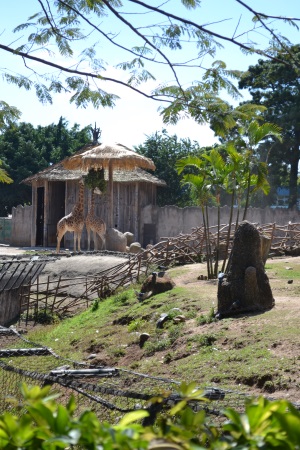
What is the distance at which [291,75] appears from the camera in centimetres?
3397

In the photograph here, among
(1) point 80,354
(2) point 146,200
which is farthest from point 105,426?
(2) point 146,200

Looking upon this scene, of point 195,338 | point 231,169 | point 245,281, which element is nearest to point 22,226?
point 231,169

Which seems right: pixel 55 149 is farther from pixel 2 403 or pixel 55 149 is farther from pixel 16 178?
pixel 2 403

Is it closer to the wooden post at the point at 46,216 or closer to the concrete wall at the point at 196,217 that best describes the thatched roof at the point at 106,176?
the wooden post at the point at 46,216

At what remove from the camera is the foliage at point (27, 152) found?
43156mm

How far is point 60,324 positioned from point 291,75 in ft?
69.2

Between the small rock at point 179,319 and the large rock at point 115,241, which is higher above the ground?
the large rock at point 115,241

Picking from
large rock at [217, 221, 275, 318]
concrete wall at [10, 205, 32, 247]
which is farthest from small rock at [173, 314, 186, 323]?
concrete wall at [10, 205, 32, 247]

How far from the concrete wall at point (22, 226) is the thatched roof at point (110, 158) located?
21.4ft

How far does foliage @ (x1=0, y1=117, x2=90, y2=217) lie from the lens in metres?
43.2

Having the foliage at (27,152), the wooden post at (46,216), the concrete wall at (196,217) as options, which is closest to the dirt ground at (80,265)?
the concrete wall at (196,217)

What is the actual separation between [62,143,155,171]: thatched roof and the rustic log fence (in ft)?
18.8

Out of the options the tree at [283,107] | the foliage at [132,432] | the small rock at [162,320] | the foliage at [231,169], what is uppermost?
the tree at [283,107]

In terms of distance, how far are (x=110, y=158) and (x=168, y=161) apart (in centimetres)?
1567
